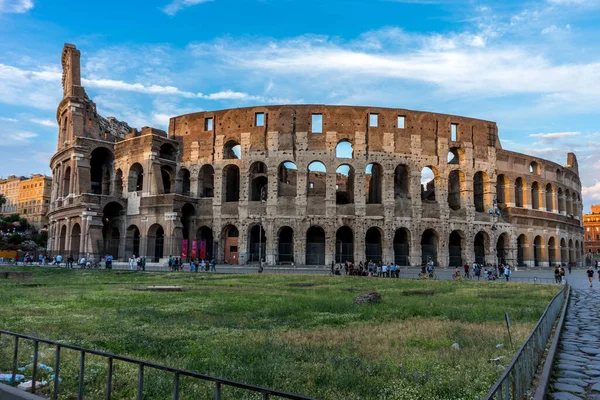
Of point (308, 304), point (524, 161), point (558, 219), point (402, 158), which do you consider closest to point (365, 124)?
point (402, 158)

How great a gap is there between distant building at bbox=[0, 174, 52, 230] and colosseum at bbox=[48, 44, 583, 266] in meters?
61.2

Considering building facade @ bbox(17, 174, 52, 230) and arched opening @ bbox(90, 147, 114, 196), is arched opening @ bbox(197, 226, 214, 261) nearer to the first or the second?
arched opening @ bbox(90, 147, 114, 196)

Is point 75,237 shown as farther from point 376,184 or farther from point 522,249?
point 522,249

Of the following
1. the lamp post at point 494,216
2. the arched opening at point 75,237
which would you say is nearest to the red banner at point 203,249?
the arched opening at point 75,237

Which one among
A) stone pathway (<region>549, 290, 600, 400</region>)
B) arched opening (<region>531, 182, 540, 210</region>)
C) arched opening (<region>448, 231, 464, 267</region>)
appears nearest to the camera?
stone pathway (<region>549, 290, 600, 400</region>)

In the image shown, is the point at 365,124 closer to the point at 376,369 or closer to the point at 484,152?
the point at 484,152

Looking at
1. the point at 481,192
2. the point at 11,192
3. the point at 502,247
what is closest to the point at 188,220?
the point at 481,192

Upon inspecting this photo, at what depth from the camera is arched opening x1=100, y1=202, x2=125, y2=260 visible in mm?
44219

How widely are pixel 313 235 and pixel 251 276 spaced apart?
14952 mm

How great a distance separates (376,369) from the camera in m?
6.68

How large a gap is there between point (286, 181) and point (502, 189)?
2134 centimetres

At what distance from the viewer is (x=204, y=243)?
41.1m

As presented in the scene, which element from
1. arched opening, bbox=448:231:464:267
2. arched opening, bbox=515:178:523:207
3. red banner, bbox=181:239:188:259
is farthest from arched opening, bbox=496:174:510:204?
red banner, bbox=181:239:188:259

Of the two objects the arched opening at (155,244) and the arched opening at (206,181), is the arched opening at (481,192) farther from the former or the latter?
the arched opening at (155,244)
